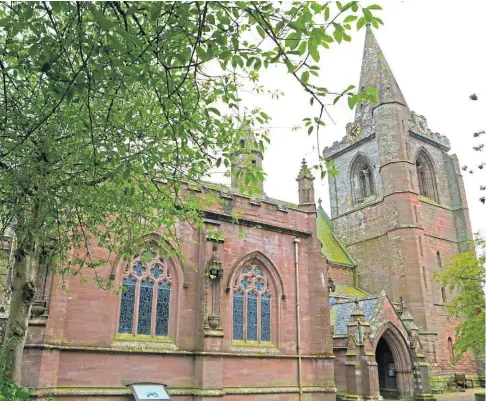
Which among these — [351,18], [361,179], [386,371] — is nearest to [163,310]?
[351,18]

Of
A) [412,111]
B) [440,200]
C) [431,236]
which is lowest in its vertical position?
[431,236]

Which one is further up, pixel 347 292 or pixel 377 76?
pixel 377 76

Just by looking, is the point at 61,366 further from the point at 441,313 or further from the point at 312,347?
the point at 441,313

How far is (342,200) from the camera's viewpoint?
121 ft

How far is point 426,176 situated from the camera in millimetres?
34906

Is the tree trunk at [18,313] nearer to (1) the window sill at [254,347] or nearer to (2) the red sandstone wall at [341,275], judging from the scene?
(1) the window sill at [254,347]

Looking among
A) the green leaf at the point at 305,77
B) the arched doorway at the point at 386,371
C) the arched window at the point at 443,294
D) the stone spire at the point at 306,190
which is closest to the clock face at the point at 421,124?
the arched window at the point at 443,294

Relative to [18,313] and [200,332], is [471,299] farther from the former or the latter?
[18,313]

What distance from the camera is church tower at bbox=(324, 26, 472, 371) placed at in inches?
1128

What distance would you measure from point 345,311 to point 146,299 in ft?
38.9

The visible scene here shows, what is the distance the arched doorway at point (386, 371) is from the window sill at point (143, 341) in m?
12.2

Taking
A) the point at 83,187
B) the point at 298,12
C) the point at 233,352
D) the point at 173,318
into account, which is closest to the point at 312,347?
the point at 233,352

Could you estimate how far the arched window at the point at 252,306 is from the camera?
1588 cm

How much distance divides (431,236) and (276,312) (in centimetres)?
1909
